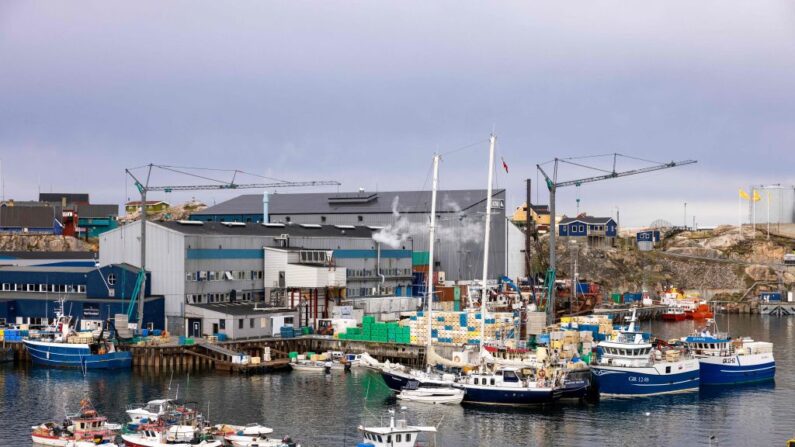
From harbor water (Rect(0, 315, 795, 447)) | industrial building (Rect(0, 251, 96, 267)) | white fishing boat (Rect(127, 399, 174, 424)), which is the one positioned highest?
industrial building (Rect(0, 251, 96, 267))

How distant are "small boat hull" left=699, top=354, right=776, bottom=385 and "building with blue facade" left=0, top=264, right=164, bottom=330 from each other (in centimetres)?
4160

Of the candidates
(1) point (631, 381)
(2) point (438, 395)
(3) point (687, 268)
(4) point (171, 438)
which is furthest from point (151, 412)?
(3) point (687, 268)

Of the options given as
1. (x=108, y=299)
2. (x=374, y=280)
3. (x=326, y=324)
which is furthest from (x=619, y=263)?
(x=108, y=299)

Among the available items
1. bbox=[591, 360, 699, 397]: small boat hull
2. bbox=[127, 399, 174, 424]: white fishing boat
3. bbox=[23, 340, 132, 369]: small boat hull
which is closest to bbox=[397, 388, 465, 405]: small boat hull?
bbox=[591, 360, 699, 397]: small boat hull

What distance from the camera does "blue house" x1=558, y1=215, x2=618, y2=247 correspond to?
170 metres

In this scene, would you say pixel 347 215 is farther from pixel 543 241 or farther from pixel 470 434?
pixel 470 434

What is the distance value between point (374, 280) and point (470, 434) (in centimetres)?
4973

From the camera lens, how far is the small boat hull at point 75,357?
73.2m

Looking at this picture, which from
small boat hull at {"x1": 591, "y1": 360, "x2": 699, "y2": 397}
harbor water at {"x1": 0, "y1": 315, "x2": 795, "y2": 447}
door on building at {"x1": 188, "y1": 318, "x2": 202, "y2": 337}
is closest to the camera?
harbor water at {"x1": 0, "y1": 315, "x2": 795, "y2": 447}

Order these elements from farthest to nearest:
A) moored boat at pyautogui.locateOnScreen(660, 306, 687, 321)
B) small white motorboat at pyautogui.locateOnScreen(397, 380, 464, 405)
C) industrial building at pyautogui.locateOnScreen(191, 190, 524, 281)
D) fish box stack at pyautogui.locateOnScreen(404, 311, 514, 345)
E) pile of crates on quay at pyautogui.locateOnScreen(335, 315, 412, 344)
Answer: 1. moored boat at pyautogui.locateOnScreen(660, 306, 687, 321)
2. industrial building at pyautogui.locateOnScreen(191, 190, 524, 281)
3. pile of crates on quay at pyautogui.locateOnScreen(335, 315, 412, 344)
4. fish box stack at pyautogui.locateOnScreen(404, 311, 514, 345)
5. small white motorboat at pyautogui.locateOnScreen(397, 380, 464, 405)

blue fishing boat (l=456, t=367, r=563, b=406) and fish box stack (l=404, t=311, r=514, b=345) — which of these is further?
fish box stack (l=404, t=311, r=514, b=345)

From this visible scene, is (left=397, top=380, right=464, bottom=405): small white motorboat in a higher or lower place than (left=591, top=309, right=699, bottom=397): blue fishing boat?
lower

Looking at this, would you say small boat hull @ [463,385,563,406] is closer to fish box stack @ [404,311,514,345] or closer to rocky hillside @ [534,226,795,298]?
fish box stack @ [404,311,514,345]

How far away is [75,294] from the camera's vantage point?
87125mm
